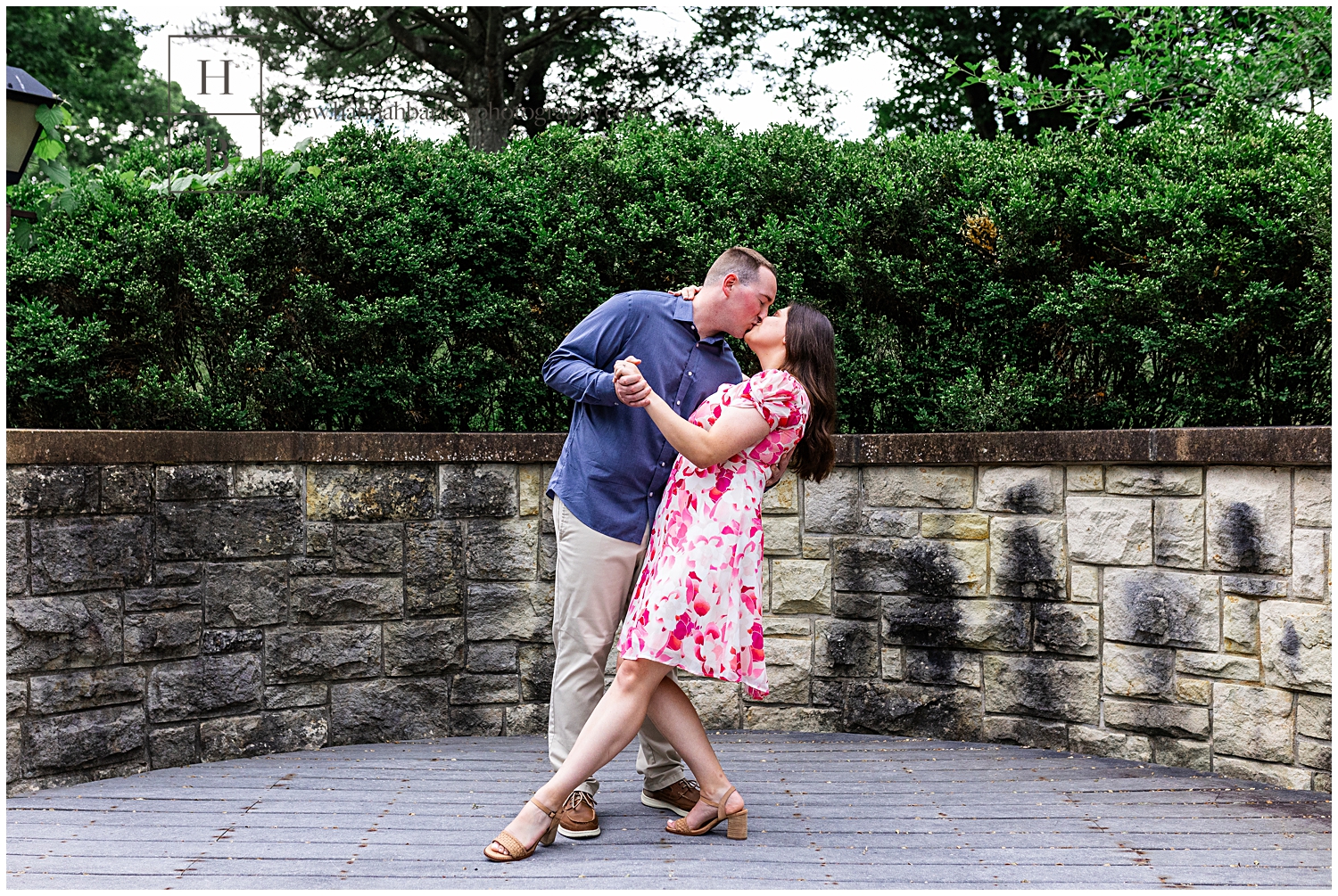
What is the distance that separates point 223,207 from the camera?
4871mm

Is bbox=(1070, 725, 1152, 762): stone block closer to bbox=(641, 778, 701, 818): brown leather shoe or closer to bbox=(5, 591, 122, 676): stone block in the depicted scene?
bbox=(641, 778, 701, 818): brown leather shoe

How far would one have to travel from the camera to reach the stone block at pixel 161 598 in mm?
4340

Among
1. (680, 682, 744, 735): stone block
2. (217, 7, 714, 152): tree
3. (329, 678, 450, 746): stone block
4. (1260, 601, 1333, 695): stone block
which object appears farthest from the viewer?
(217, 7, 714, 152): tree

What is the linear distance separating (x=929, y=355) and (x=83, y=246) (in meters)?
3.73

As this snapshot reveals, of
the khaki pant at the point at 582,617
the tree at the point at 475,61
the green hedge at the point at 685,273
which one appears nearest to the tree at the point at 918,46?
the tree at the point at 475,61

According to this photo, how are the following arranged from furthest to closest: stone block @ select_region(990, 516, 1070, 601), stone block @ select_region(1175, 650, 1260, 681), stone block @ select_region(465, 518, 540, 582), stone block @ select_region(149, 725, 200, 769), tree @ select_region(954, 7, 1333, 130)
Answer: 1. tree @ select_region(954, 7, 1333, 130)
2. stone block @ select_region(465, 518, 540, 582)
3. stone block @ select_region(990, 516, 1070, 601)
4. stone block @ select_region(149, 725, 200, 769)
5. stone block @ select_region(1175, 650, 1260, 681)

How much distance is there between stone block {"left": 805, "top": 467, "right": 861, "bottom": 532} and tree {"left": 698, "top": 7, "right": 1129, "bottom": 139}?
10450mm

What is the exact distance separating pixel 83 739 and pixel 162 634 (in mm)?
460

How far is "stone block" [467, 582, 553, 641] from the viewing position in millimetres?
5047

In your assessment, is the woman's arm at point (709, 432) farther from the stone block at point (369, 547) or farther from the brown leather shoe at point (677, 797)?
the stone block at point (369, 547)

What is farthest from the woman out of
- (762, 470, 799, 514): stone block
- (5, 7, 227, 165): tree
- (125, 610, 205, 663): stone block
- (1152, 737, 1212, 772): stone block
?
(5, 7, 227, 165): tree

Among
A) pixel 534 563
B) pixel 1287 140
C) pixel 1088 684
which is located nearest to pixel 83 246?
pixel 534 563

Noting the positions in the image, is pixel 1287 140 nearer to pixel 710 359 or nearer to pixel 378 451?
pixel 710 359

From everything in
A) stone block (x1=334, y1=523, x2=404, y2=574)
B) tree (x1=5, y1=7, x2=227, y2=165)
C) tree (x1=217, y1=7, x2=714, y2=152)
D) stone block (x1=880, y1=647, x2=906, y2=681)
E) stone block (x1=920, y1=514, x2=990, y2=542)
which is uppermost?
tree (x1=5, y1=7, x2=227, y2=165)
